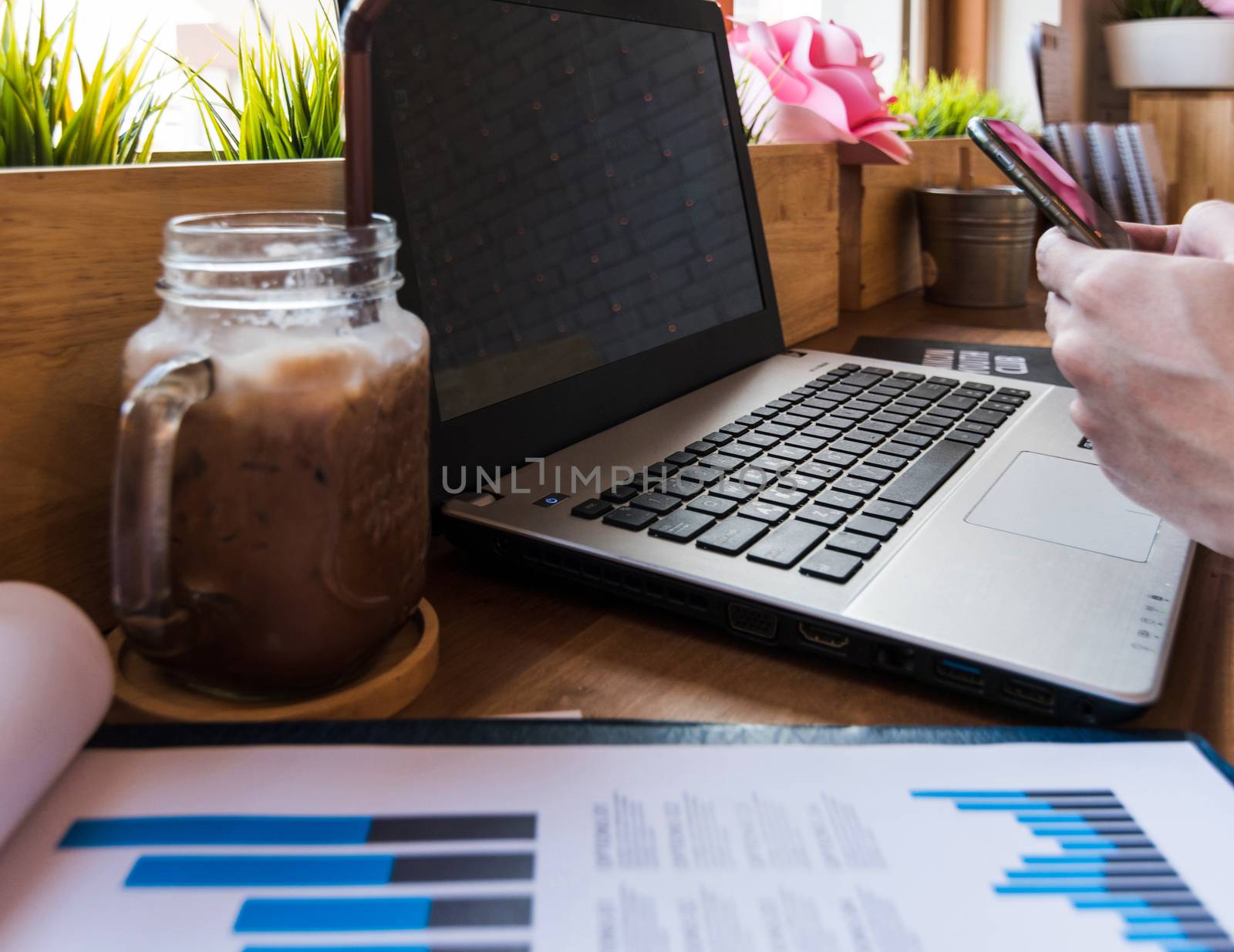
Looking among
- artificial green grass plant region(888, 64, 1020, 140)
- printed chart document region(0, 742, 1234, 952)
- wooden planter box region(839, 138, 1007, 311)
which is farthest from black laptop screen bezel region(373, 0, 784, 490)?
artificial green grass plant region(888, 64, 1020, 140)

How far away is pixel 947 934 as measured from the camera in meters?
0.27

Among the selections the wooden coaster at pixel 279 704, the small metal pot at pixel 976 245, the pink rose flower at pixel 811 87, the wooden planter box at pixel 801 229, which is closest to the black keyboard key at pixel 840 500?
the wooden coaster at pixel 279 704

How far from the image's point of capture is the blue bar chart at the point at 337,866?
0.27 m

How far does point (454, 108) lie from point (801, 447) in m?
0.27

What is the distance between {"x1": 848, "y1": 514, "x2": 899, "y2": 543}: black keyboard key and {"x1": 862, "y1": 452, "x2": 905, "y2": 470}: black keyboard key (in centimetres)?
9

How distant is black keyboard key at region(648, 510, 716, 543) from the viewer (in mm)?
468

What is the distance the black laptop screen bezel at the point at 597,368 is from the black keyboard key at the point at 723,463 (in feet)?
0.13

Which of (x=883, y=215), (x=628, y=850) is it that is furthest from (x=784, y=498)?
(x=883, y=215)

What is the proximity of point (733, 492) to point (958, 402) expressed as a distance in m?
0.27

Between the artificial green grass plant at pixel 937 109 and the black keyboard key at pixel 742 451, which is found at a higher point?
the artificial green grass plant at pixel 937 109

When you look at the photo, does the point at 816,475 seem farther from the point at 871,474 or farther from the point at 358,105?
the point at 358,105

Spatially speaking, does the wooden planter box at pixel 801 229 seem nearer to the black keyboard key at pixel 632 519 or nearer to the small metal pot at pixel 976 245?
the small metal pot at pixel 976 245

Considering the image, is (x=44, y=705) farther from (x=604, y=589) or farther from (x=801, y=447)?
(x=801, y=447)

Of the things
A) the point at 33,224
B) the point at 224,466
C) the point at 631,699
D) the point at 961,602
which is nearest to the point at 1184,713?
the point at 961,602
